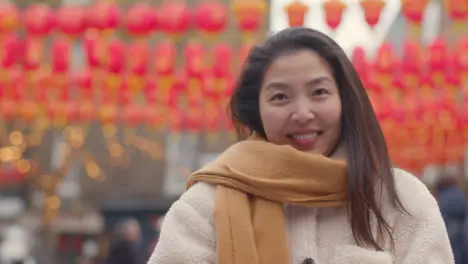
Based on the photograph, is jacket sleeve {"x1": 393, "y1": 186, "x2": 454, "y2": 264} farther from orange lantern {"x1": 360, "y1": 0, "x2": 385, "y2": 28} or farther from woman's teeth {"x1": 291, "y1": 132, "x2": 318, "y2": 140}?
orange lantern {"x1": 360, "y1": 0, "x2": 385, "y2": 28}

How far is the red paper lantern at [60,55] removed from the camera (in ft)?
44.1

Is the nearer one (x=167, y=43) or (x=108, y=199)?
(x=167, y=43)

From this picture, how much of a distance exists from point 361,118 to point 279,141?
22 cm

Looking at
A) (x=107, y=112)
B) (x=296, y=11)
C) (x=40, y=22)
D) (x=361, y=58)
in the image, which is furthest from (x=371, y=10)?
(x=107, y=112)

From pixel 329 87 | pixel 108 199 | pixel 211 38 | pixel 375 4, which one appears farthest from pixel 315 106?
pixel 108 199

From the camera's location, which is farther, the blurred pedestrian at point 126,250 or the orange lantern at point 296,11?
the orange lantern at point 296,11

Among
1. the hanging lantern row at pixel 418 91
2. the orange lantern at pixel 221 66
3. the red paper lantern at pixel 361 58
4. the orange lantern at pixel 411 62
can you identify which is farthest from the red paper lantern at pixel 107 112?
the orange lantern at pixel 411 62

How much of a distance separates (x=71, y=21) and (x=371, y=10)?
14.5 feet

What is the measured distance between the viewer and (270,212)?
2068 mm

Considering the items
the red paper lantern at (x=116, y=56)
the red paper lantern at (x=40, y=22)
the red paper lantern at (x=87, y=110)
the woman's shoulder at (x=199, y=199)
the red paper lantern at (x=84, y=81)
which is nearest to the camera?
the woman's shoulder at (x=199, y=199)

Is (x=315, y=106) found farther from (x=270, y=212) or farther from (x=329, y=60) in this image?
(x=270, y=212)

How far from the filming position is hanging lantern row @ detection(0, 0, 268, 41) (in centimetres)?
1222

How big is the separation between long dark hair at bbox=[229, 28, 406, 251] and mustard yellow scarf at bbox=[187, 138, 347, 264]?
57 mm

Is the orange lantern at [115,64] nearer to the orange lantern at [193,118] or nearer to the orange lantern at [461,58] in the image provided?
the orange lantern at [193,118]
